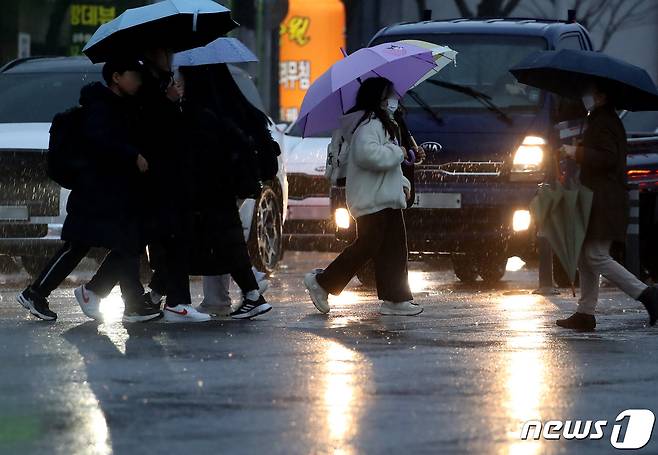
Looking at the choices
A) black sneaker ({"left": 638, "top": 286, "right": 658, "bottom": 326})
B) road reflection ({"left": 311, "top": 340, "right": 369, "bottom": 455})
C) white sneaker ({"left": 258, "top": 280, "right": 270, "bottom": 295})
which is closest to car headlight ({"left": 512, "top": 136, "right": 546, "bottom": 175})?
white sneaker ({"left": 258, "top": 280, "right": 270, "bottom": 295})

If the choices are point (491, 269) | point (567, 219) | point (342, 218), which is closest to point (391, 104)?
point (567, 219)

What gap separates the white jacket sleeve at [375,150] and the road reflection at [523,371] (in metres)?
1.18

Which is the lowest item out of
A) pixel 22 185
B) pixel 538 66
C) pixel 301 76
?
pixel 301 76

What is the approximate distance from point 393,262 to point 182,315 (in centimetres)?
153

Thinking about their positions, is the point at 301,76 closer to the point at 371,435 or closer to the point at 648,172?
the point at 648,172

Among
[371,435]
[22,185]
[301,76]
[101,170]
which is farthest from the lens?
[301,76]

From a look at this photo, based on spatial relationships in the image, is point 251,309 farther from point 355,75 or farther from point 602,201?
point 602,201

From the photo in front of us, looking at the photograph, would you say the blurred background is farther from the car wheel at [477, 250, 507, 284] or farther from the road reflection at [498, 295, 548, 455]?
the road reflection at [498, 295, 548, 455]

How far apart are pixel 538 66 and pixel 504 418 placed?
4.57m

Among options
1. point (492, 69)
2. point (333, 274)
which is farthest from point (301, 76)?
point (333, 274)

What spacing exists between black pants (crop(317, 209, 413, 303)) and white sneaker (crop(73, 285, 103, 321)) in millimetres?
1528

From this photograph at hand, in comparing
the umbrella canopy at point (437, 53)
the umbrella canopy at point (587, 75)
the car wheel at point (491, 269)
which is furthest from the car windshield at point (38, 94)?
the umbrella canopy at point (587, 75)

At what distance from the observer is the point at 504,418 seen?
7.49 meters

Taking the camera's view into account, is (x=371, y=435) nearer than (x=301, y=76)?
Yes
